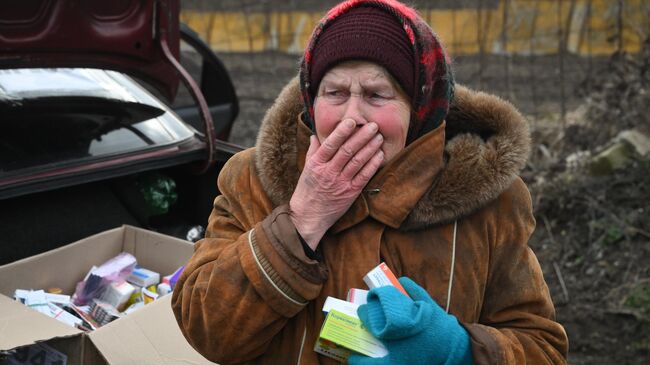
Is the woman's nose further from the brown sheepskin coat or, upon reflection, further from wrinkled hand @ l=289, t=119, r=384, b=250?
the brown sheepskin coat

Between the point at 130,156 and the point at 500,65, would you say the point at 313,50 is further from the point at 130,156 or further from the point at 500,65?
the point at 500,65

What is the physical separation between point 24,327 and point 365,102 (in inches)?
49.3

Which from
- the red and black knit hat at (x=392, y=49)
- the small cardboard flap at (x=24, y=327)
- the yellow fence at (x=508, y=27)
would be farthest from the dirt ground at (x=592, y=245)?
the small cardboard flap at (x=24, y=327)

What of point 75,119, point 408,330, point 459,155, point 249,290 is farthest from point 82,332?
point 75,119

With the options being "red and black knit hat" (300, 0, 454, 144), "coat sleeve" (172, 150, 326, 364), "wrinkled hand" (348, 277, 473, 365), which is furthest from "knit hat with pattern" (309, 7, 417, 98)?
"wrinkled hand" (348, 277, 473, 365)

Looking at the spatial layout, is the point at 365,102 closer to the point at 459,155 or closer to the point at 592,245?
the point at 459,155

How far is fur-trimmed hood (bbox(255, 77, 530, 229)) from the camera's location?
1.80 m

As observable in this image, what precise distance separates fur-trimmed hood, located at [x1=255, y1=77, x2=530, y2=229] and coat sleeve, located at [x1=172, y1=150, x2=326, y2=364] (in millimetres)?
140

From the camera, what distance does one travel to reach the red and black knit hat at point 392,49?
1750mm

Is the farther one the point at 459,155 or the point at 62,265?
the point at 62,265

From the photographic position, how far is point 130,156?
317cm

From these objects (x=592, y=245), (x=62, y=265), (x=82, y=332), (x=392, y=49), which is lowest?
(x=592, y=245)

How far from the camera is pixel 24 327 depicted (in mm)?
2215

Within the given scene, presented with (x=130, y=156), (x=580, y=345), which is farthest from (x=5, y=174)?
(x=580, y=345)
